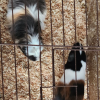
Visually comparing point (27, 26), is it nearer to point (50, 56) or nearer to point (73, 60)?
point (50, 56)

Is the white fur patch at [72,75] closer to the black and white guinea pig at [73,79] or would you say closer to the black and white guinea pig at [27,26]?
the black and white guinea pig at [73,79]

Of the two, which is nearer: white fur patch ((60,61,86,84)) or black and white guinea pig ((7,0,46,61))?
black and white guinea pig ((7,0,46,61))

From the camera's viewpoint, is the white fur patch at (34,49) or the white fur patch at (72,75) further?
the white fur patch at (72,75)

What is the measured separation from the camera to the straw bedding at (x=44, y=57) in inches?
50.0

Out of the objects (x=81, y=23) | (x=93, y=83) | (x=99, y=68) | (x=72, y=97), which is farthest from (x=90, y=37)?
(x=72, y=97)

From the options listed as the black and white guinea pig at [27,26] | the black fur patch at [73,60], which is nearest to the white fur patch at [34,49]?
the black and white guinea pig at [27,26]

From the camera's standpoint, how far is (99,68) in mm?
1291

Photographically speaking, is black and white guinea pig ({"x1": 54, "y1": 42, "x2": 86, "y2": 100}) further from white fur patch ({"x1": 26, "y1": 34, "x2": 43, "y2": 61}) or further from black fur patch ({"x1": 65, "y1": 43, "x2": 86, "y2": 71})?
white fur patch ({"x1": 26, "y1": 34, "x2": 43, "y2": 61})

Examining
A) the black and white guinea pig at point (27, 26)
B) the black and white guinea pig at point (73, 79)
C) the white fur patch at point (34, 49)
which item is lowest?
the black and white guinea pig at point (73, 79)

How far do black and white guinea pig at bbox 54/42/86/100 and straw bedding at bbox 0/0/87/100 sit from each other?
6 cm

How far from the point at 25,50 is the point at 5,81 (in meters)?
0.27

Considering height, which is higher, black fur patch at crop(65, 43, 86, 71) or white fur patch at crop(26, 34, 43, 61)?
white fur patch at crop(26, 34, 43, 61)

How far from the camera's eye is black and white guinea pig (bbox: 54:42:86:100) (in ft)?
4.21

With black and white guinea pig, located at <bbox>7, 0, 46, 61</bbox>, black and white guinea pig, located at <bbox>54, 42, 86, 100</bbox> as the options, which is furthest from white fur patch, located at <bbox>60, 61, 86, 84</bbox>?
black and white guinea pig, located at <bbox>7, 0, 46, 61</bbox>
